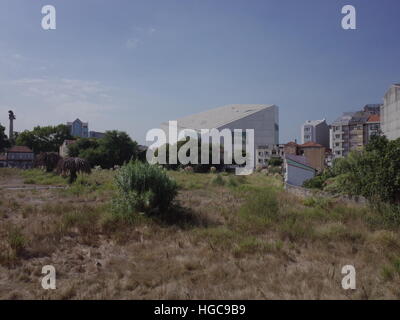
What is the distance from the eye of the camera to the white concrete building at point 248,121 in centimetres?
7344

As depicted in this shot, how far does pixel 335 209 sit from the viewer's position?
25.7ft

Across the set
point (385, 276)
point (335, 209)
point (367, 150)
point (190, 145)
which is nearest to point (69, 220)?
point (385, 276)

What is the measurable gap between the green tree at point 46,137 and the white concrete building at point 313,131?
6474cm

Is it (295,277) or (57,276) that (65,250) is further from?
(295,277)

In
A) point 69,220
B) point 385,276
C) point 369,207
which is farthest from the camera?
point 369,207

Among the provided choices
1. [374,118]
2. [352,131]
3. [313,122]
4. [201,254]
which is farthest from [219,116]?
[201,254]

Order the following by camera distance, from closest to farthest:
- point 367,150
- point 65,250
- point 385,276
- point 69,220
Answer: point 385,276
point 65,250
point 69,220
point 367,150

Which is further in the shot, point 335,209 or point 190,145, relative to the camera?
point 190,145

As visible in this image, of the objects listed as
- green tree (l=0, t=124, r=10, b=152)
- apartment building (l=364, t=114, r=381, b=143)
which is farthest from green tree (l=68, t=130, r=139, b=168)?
apartment building (l=364, t=114, r=381, b=143)

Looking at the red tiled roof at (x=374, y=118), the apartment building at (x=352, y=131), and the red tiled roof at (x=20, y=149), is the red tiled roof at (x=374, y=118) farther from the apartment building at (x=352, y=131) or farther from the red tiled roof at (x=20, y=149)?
the red tiled roof at (x=20, y=149)

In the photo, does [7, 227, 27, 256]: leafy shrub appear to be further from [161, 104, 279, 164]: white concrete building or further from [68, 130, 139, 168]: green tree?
[161, 104, 279, 164]: white concrete building

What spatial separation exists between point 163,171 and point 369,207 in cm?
642

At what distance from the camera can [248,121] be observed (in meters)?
77.2

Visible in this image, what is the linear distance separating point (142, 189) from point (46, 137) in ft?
201
